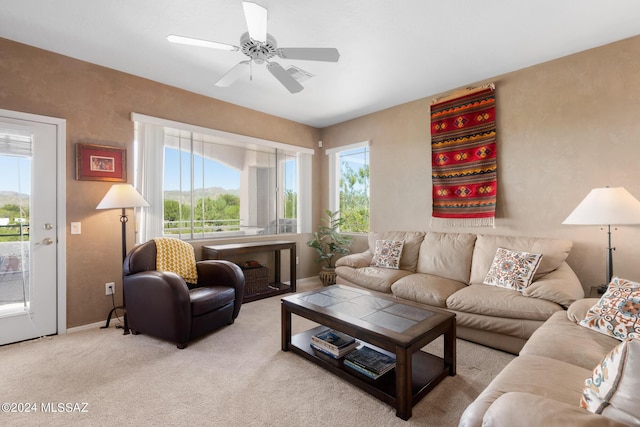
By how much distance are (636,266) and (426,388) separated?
7.49ft

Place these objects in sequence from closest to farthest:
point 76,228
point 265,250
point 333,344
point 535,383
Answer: point 535,383, point 333,344, point 76,228, point 265,250

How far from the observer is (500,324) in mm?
2432

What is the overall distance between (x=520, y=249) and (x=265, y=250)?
9.79 ft

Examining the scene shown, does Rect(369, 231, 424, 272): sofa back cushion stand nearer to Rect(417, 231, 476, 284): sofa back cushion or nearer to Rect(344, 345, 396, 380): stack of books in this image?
Rect(417, 231, 476, 284): sofa back cushion

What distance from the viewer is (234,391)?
1958 millimetres

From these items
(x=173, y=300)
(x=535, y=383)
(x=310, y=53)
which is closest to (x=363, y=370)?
(x=535, y=383)

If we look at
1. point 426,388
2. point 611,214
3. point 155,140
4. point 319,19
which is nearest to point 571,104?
point 611,214

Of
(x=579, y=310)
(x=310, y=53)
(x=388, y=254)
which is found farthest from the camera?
(x=388, y=254)

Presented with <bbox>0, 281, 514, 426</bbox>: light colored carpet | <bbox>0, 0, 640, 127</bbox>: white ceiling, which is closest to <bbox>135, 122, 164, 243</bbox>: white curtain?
<bbox>0, 0, 640, 127</bbox>: white ceiling

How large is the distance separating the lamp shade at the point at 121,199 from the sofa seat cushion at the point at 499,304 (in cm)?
311

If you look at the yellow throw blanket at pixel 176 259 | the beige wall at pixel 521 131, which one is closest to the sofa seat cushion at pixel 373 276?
the beige wall at pixel 521 131

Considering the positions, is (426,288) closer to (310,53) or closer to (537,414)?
(537,414)

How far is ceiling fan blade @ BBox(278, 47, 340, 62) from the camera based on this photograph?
6.75 ft

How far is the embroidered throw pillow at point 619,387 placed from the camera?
799 millimetres
